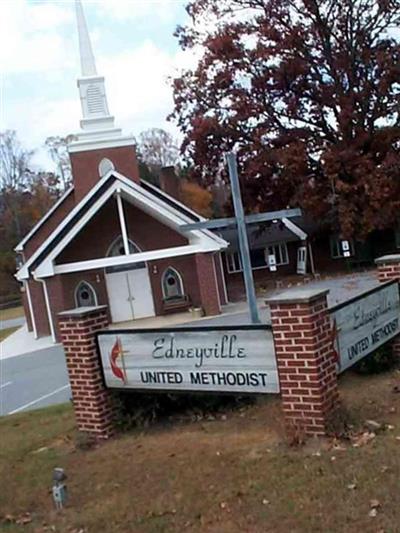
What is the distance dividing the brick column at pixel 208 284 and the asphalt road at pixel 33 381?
19.2 ft

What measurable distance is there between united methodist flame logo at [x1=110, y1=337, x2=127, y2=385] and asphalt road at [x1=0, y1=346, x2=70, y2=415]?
4.75 meters

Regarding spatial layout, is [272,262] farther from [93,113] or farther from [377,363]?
[377,363]

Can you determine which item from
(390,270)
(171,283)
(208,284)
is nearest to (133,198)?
(171,283)

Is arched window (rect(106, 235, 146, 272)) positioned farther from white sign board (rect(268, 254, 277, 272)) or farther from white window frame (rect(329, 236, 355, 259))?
white window frame (rect(329, 236, 355, 259))

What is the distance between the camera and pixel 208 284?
23.8 m

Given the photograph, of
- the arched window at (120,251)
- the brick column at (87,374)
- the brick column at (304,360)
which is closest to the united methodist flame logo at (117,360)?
the brick column at (87,374)

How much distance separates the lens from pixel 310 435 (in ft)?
18.6

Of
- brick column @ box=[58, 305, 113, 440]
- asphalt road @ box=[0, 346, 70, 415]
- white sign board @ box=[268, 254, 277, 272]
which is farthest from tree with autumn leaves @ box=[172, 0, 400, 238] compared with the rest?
brick column @ box=[58, 305, 113, 440]

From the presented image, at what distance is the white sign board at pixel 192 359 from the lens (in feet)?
19.9

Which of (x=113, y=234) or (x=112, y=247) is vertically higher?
(x=113, y=234)

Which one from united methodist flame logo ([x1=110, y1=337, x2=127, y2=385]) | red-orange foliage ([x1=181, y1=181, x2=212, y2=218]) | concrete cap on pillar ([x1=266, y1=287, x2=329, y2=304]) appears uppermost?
red-orange foliage ([x1=181, y1=181, x2=212, y2=218])

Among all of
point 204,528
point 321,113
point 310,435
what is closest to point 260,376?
point 310,435

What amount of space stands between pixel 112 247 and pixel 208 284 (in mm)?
4631

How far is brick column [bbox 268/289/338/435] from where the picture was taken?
563 cm
